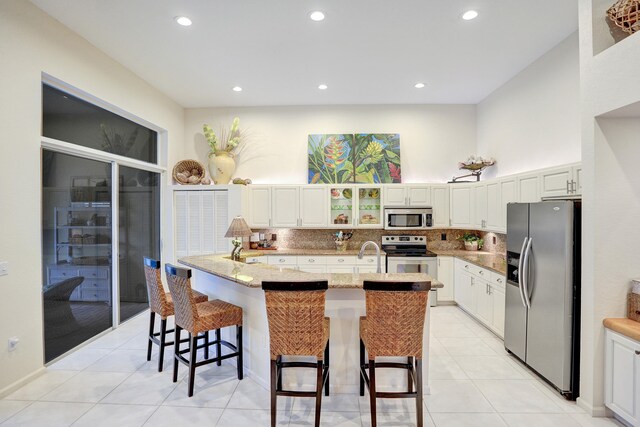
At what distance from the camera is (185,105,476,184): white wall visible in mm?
5719

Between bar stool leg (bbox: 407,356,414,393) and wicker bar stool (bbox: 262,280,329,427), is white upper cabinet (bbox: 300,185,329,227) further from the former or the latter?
wicker bar stool (bbox: 262,280,329,427)

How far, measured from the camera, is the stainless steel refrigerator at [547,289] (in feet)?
8.52

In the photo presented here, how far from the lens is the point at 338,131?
227 inches

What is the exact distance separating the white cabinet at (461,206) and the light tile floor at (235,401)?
7.33 ft

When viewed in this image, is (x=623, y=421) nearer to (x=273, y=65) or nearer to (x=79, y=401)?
(x=79, y=401)

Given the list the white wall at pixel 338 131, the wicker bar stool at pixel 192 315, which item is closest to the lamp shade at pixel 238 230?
the wicker bar stool at pixel 192 315

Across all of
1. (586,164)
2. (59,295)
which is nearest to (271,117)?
(59,295)

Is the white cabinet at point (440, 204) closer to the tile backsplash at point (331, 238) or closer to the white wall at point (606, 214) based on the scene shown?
the tile backsplash at point (331, 238)

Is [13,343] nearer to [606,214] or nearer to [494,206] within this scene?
[606,214]

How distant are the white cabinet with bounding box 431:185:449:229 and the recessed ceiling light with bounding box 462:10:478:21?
2.71 meters

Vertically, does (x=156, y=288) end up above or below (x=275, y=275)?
below

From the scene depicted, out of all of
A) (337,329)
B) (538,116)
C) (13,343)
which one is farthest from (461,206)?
(13,343)

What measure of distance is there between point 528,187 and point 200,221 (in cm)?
467

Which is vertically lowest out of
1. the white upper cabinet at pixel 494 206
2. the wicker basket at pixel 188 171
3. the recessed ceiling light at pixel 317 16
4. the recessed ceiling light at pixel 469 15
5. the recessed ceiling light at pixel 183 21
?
the white upper cabinet at pixel 494 206
